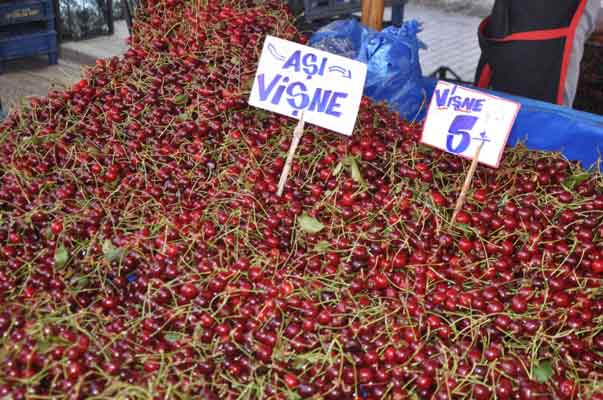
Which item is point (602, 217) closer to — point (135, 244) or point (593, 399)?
point (593, 399)

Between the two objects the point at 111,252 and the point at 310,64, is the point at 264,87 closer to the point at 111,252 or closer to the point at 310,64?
the point at 310,64

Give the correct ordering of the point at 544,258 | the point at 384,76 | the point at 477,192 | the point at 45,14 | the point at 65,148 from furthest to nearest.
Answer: the point at 45,14
the point at 384,76
the point at 65,148
the point at 477,192
the point at 544,258

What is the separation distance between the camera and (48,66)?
5777 mm

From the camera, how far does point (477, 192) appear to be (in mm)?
1478

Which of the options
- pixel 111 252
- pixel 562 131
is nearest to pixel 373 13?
pixel 562 131

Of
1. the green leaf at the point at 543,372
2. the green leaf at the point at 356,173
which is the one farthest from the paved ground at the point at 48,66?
the green leaf at the point at 543,372

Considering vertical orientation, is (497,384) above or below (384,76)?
below

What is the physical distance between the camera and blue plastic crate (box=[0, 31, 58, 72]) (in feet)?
17.5

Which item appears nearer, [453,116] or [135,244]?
[135,244]

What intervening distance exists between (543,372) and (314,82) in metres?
0.97

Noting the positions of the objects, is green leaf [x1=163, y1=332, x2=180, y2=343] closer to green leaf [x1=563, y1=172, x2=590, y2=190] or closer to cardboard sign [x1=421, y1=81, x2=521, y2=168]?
cardboard sign [x1=421, y1=81, x2=521, y2=168]

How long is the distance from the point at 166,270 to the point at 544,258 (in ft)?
2.95

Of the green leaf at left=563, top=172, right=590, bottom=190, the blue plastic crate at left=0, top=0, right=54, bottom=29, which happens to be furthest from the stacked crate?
the green leaf at left=563, top=172, right=590, bottom=190

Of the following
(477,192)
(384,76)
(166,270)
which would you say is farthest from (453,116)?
(166,270)
